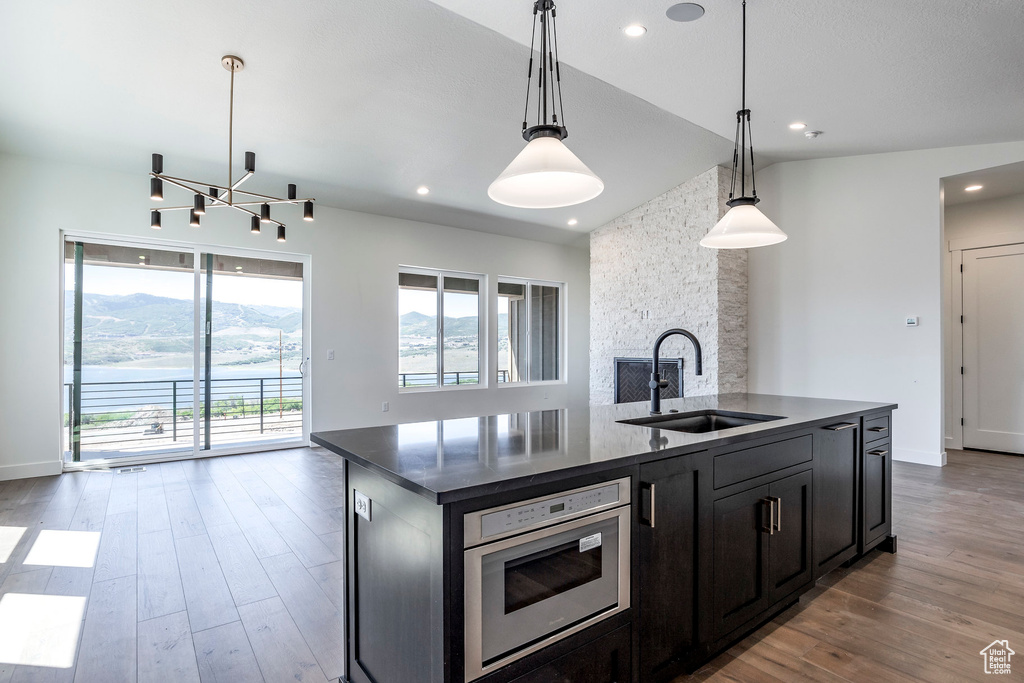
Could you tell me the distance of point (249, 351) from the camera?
5625 millimetres

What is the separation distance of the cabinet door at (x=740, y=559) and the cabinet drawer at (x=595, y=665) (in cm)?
47

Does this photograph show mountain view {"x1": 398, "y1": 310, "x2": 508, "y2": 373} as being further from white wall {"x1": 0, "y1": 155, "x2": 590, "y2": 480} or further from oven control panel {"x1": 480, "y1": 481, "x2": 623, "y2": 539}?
oven control panel {"x1": 480, "y1": 481, "x2": 623, "y2": 539}

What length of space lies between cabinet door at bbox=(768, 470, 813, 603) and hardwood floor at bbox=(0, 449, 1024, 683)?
178 mm

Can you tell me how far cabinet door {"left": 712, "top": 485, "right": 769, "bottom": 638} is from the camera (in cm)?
179

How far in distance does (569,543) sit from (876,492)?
2.29m

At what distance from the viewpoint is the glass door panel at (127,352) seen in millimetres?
4805

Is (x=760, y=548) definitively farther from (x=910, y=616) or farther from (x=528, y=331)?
(x=528, y=331)

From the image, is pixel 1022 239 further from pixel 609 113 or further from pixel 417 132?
pixel 417 132

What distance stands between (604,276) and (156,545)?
617 cm

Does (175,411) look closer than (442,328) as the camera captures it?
Yes

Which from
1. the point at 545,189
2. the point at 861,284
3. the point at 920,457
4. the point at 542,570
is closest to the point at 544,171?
the point at 545,189

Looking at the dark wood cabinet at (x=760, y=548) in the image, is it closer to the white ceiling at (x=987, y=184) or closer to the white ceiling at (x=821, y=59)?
the white ceiling at (x=821, y=59)

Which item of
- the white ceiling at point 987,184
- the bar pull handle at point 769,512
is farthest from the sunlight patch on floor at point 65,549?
the white ceiling at point 987,184

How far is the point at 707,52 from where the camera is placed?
3.39m
